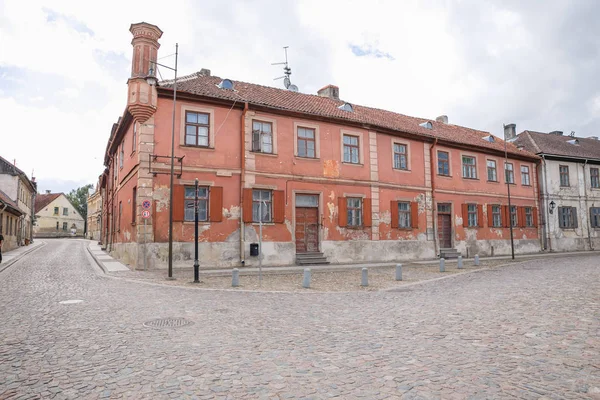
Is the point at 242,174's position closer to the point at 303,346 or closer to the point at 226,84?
the point at 226,84

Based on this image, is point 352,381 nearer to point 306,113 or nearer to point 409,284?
point 409,284

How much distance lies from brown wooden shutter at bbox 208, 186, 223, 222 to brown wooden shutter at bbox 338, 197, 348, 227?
19.8ft

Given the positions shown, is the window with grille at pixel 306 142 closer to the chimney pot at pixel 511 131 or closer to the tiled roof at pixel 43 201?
the chimney pot at pixel 511 131

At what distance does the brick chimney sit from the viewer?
52.3ft

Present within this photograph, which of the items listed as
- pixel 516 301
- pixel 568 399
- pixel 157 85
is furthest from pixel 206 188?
pixel 568 399

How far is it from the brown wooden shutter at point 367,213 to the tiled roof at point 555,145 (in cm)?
1682

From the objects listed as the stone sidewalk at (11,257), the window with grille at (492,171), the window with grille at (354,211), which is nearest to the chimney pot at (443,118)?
the window with grille at (492,171)

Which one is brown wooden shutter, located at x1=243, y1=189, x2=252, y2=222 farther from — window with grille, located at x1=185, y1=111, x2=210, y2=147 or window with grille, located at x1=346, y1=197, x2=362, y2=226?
window with grille, located at x1=346, y1=197, x2=362, y2=226

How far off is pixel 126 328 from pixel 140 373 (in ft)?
7.53

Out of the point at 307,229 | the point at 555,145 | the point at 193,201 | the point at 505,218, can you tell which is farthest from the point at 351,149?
the point at 555,145

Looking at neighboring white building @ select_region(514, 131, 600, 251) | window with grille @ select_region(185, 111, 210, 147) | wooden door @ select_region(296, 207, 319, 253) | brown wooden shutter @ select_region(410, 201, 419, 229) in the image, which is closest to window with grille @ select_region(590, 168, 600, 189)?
neighboring white building @ select_region(514, 131, 600, 251)

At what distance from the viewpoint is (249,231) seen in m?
17.6

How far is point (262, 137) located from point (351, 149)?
16.9 ft

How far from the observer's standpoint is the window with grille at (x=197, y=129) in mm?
17156
